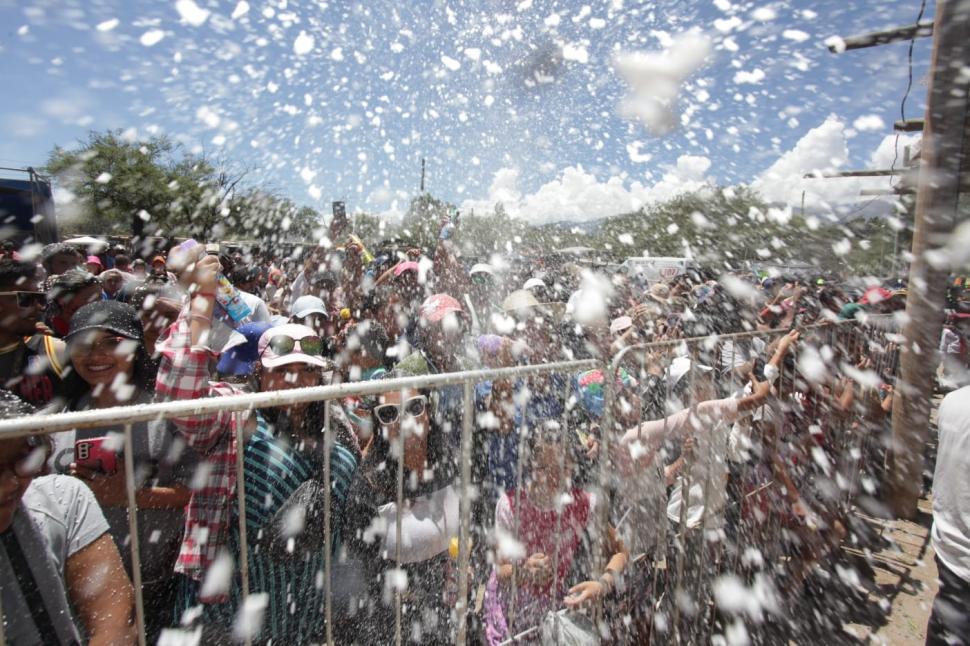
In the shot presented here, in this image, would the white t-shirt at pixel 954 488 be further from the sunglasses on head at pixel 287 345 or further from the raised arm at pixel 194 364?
the raised arm at pixel 194 364

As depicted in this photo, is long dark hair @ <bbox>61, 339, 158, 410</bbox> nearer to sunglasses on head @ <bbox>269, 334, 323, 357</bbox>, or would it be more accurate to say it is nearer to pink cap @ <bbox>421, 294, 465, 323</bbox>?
sunglasses on head @ <bbox>269, 334, 323, 357</bbox>

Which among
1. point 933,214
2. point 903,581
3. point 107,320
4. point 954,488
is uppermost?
point 933,214

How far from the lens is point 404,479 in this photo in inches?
84.7

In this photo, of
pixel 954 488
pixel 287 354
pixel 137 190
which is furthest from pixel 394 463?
pixel 137 190

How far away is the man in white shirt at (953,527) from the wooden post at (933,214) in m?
1.95

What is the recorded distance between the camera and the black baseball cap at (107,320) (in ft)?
6.59

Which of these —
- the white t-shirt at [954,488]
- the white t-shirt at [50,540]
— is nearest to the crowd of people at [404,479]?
the white t-shirt at [50,540]

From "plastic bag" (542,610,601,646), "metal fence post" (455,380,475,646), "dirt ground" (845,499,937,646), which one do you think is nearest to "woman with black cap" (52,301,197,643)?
"metal fence post" (455,380,475,646)

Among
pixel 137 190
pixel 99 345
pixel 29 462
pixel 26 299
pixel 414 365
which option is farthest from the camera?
pixel 137 190

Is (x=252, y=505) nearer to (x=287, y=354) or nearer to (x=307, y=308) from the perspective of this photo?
(x=287, y=354)

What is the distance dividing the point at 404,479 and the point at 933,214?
432 centimetres

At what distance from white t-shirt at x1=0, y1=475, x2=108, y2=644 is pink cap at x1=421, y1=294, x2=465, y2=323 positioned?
2.25m

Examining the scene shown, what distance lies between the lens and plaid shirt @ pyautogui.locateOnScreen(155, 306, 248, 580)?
1601mm

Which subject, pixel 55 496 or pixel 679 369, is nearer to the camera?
pixel 55 496
